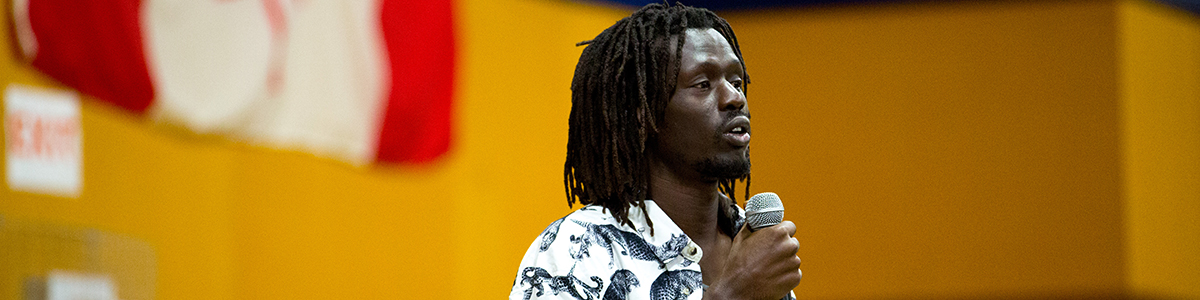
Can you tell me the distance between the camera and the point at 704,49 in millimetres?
2256

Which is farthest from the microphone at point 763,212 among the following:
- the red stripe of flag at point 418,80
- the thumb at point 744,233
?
the red stripe of flag at point 418,80

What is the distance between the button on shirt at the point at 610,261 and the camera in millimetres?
2055

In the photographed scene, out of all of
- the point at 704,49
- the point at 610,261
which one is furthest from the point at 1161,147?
the point at 610,261

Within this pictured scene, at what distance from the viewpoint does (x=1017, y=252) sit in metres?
6.50

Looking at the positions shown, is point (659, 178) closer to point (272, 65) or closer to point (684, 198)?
point (684, 198)

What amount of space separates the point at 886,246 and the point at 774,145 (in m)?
0.69

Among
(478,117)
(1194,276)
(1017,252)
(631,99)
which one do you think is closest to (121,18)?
(478,117)

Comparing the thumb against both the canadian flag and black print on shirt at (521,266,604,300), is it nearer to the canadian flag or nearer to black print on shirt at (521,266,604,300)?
black print on shirt at (521,266,604,300)

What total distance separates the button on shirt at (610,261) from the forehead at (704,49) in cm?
24

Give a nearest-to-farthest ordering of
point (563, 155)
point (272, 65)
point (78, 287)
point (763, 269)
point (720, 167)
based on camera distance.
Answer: point (763, 269) < point (720, 167) < point (78, 287) < point (272, 65) < point (563, 155)

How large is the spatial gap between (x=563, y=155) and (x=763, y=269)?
14.7 feet

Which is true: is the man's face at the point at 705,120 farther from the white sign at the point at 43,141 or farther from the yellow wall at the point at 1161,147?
the yellow wall at the point at 1161,147

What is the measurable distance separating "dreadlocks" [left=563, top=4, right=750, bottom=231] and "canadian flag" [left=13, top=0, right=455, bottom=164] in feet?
8.10

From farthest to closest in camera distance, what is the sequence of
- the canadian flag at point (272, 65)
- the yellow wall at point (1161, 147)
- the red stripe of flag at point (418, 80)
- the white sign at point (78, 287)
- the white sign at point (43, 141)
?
the yellow wall at point (1161, 147)
the red stripe of flag at point (418, 80)
the white sign at point (78, 287)
the white sign at point (43, 141)
the canadian flag at point (272, 65)
